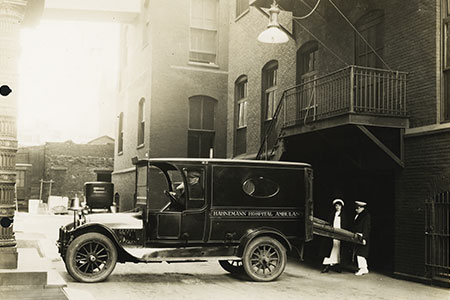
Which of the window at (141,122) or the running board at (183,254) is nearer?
the running board at (183,254)

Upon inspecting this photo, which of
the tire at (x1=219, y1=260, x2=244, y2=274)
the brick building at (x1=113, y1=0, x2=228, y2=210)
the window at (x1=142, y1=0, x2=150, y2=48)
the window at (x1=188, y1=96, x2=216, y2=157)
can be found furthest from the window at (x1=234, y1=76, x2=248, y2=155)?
the tire at (x1=219, y1=260, x2=244, y2=274)

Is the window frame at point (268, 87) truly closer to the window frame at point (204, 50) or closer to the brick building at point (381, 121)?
the brick building at point (381, 121)

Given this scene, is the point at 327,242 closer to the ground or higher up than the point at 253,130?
closer to the ground

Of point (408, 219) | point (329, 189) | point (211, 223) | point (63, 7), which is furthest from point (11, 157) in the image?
point (63, 7)

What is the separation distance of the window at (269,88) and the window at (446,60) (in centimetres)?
801

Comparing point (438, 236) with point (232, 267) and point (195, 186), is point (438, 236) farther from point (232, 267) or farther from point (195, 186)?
point (195, 186)

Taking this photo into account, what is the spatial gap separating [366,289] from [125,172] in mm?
17762

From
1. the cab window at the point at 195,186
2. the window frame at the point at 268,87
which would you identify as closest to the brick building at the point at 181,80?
Answer: the window frame at the point at 268,87

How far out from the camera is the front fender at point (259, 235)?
1126cm

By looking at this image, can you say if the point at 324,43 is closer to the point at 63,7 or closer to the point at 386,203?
the point at 386,203

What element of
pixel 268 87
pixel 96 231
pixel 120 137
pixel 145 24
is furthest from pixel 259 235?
pixel 120 137

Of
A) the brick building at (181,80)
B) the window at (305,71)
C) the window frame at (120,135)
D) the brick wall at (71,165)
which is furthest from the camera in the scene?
the brick wall at (71,165)

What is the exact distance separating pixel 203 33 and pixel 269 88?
5.79 metres

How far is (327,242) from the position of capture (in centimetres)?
1452
